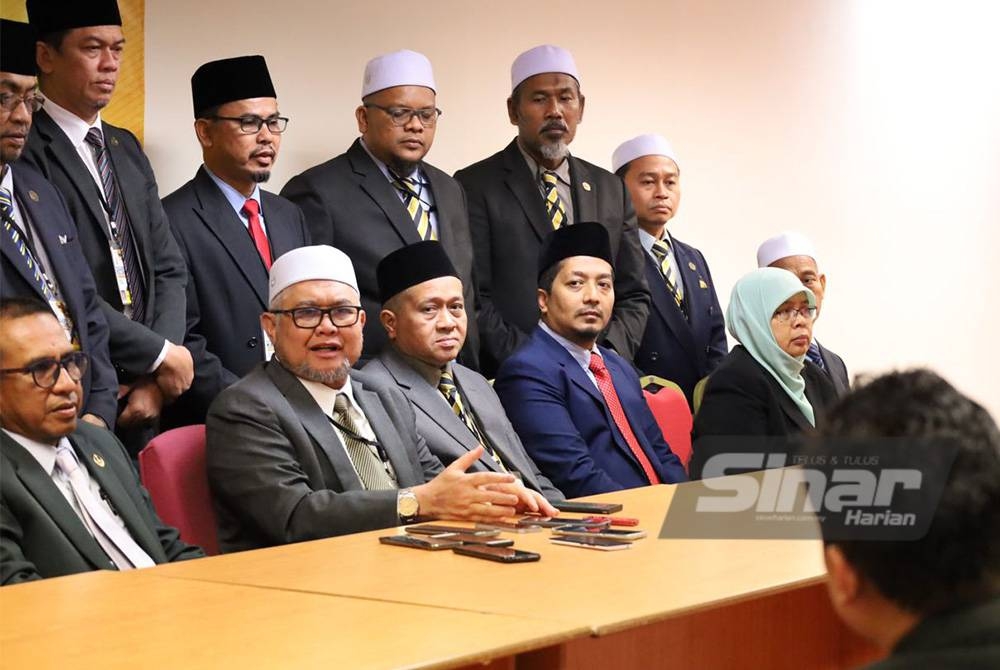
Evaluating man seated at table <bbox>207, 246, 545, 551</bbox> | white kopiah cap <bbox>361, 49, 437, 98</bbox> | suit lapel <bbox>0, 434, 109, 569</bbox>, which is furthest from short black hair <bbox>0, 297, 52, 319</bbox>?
white kopiah cap <bbox>361, 49, 437, 98</bbox>

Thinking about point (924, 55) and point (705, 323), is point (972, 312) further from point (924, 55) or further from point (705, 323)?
point (705, 323)

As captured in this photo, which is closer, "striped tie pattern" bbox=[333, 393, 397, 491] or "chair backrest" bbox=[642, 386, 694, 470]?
"striped tie pattern" bbox=[333, 393, 397, 491]

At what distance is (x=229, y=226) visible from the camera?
4211 mm

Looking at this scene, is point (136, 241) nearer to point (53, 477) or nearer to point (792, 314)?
point (53, 477)

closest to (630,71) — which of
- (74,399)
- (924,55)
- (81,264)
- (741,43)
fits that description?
(741,43)

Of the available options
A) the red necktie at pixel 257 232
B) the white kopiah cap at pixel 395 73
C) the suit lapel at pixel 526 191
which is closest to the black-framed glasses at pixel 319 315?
the red necktie at pixel 257 232

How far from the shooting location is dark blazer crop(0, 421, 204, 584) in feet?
8.91

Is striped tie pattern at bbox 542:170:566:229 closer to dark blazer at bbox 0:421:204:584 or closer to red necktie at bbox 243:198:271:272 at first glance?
red necktie at bbox 243:198:271:272

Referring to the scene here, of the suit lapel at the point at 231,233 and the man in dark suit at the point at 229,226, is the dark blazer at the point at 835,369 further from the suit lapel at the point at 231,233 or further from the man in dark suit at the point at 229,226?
the suit lapel at the point at 231,233

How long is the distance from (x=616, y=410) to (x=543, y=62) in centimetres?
145

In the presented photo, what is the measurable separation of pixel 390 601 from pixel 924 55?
6.73m

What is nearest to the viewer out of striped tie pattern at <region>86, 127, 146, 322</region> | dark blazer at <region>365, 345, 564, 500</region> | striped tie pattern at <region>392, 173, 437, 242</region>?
striped tie pattern at <region>86, 127, 146, 322</region>

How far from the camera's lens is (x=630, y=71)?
6719 millimetres

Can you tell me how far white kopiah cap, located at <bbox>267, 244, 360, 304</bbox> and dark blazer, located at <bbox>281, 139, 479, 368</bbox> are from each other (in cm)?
61
